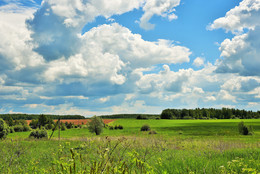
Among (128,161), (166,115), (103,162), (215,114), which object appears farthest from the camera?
(215,114)

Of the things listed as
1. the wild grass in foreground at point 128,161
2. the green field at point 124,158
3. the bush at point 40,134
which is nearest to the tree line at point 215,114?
the bush at point 40,134

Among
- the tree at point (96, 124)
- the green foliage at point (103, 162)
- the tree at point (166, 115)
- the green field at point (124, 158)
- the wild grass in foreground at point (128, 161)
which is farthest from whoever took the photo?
the tree at point (166, 115)

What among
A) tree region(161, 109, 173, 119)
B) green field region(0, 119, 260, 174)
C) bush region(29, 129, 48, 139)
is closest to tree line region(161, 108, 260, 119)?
tree region(161, 109, 173, 119)

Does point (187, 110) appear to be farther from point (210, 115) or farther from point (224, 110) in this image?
point (224, 110)

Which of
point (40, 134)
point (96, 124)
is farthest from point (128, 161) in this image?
point (96, 124)

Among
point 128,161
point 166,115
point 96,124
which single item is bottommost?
point 166,115

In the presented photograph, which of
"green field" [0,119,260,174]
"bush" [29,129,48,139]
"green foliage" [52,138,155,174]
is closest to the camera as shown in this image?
"green foliage" [52,138,155,174]

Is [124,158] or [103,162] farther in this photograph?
[124,158]

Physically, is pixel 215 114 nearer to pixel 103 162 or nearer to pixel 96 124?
pixel 96 124

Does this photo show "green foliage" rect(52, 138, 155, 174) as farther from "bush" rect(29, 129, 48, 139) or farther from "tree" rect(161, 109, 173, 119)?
"tree" rect(161, 109, 173, 119)

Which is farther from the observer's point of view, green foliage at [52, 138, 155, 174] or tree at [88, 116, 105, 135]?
tree at [88, 116, 105, 135]

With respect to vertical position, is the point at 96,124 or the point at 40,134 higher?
the point at 96,124

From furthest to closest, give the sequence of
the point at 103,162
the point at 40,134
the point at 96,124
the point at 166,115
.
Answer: the point at 166,115 → the point at 96,124 → the point at 40,134 → the point at 103,162

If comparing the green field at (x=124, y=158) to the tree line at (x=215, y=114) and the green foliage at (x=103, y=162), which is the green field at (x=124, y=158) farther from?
the tree line at (x=215, y=114)
